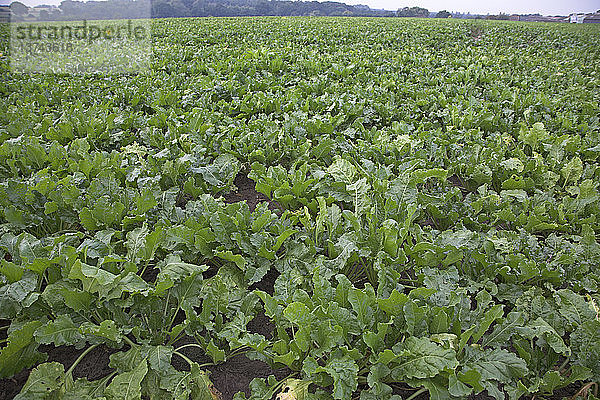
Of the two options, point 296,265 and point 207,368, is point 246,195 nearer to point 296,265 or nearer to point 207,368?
point 296,265

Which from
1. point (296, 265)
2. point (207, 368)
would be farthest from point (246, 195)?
point (207, 368)

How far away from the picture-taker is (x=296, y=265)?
9.89ft

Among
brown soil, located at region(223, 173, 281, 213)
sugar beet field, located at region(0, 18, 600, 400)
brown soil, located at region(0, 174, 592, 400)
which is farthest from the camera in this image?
brown soil, located at region(223, 173, 281, 213)

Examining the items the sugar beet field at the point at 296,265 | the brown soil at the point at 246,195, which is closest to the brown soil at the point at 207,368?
the sugar beet field at the point at 296,265

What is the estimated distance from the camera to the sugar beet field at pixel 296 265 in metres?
2.26

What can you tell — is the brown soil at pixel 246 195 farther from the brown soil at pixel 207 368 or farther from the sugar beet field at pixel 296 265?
the brown soil at pixel 207 368

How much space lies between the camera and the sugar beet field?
7.40 feet

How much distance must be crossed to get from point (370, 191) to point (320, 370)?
1958mm

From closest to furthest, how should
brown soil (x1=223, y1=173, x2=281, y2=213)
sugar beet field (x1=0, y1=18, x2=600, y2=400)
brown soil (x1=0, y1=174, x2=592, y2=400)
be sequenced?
sugar beet field (x1=0, y1=18, x2=600, y2=400), brown soil (x1=0, y1=174, x2=592, y2=400), brown soil (x1=223, y1=173, x2=281, y2=213)

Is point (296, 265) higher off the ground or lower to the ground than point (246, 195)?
lower

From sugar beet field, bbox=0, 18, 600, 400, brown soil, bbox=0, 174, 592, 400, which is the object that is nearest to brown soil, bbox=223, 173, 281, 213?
sugar beet field, bbox=0, 18, 600, 400

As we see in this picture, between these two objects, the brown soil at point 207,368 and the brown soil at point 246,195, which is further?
the brown soil at point 246,195

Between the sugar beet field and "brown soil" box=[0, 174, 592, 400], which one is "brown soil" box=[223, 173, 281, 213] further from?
"brown soil" box=[0, 174, 592, 400]

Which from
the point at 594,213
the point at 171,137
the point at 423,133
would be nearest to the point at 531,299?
the point at 594,213
